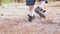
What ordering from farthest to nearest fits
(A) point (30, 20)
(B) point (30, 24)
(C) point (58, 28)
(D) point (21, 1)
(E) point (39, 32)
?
(D) point (21, 1) < (A) point (30, 20) < (B) point (30, 24) < (C) point (58, 28) < (E) point (39, 32)

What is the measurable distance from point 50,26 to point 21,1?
3.29 metres

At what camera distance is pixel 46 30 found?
238 cm

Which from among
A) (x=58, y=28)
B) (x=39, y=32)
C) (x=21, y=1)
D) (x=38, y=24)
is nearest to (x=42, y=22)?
(x=38, y=24)

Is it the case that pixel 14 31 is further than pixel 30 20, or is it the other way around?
pixel 30 20

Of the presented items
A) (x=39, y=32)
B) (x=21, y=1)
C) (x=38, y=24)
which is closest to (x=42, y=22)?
(x=38, y=24)

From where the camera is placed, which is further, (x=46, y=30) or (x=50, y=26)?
(x=50, y=26)

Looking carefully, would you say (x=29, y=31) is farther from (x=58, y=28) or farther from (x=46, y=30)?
(x=58, y=28)

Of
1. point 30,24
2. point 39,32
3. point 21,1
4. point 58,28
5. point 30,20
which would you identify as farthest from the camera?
A: point 21,1

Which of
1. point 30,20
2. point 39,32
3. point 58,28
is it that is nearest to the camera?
point 39,32

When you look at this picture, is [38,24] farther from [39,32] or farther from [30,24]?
[39,32]

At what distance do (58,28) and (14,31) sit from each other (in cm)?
58

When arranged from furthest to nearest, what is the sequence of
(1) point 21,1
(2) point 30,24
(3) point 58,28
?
(1) point 21,1 → (2) point 30,24 → (3) point 58,28

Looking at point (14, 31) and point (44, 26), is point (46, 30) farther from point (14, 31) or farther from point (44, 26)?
point (14, 31)

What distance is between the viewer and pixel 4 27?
256cm
